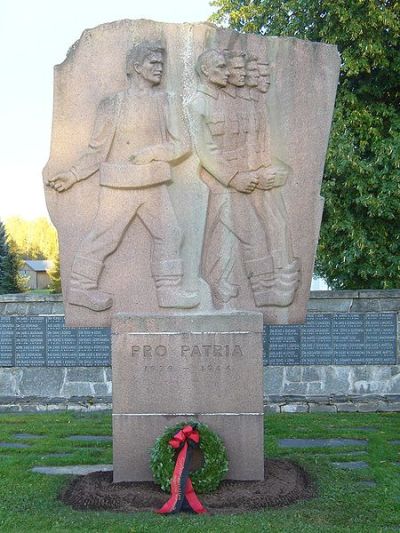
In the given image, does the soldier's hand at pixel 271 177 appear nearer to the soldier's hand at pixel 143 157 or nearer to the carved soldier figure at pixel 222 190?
the carved soldier figure at pixel 222 190

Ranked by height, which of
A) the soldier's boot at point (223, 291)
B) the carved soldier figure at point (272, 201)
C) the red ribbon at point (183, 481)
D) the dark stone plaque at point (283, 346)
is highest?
the carved soldier figure at point (272, 201)

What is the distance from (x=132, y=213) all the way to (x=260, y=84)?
145 centimetres

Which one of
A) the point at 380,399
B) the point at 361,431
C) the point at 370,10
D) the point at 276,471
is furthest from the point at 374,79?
the point at 276,471

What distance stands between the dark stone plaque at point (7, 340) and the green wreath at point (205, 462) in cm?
545

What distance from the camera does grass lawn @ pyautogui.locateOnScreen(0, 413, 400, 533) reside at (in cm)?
460

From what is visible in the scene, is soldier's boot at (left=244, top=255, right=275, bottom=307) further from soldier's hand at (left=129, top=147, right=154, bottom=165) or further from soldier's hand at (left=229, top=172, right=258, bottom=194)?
soldier's hand at (left=129, top=147, right=154, bottom=165)

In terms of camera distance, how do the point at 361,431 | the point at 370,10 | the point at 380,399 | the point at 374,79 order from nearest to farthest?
the point at 361,431 → the point at 380,399 → the point at 370,10 → the point at 374,79

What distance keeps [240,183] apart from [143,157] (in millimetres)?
799

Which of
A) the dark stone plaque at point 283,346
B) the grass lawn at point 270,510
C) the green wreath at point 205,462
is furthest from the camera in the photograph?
the dark stone plaque at point 283,346

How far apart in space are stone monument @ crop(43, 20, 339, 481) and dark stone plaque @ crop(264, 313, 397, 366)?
441cm

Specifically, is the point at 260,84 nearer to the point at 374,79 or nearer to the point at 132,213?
the point at 132,213

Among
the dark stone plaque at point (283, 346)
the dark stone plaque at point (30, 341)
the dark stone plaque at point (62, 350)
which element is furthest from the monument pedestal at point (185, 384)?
the dark stone plaque at point (30, 341)

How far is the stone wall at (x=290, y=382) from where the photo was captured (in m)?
9.81

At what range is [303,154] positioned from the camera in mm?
5770
